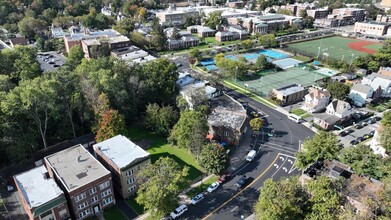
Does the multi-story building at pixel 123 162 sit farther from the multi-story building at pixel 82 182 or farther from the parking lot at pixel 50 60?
the parking lot at pixel 50 60

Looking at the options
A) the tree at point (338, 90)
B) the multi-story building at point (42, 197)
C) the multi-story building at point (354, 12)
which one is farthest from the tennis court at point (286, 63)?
the multi-story building at point (354, 12)

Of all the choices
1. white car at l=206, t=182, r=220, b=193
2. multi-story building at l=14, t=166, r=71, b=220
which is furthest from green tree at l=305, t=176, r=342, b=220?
multi-story building at l=14, t=166, r=71, b=220

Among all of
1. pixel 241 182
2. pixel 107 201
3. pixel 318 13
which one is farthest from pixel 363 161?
pixel 318 13

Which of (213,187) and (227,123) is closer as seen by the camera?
(213,187)

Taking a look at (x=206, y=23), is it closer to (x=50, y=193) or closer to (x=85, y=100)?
(x=85, y=100)

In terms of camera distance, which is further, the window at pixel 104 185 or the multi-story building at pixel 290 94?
the multi-story building at pixel 290 94

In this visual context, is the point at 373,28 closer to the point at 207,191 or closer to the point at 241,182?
the point at 241,182

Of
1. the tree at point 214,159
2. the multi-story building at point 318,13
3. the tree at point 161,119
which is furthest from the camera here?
the multi-story building at point 318,13
